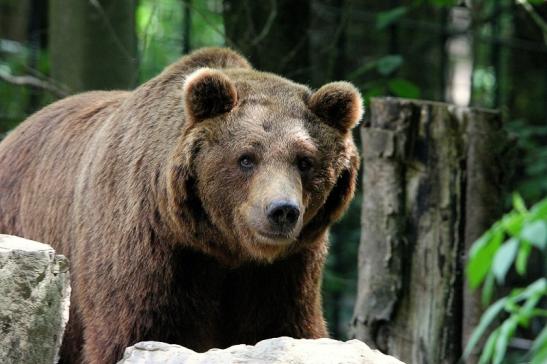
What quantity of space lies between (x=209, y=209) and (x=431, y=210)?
5.32ft

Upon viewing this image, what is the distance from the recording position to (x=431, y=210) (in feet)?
19.0

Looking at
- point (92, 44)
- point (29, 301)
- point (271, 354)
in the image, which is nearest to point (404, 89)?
point (92, 44)

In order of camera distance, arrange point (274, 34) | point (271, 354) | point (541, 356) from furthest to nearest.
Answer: point (274, 34) < point (271, 354) < point (541, 356)

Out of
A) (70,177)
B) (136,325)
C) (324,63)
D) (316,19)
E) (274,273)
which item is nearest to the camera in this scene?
(136,325)

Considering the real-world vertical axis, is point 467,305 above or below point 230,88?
below

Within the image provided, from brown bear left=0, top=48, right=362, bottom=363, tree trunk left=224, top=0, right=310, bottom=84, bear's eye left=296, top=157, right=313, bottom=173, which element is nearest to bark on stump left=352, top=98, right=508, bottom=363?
brown bear left=0, top=48, right=362, bottom=363

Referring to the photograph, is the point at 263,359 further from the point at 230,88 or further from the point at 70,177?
the point at 70,177

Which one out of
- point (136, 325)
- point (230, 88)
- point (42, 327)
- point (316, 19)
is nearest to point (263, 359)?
→ point (42, 327)

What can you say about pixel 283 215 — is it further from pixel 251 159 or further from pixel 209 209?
pixel 209 209

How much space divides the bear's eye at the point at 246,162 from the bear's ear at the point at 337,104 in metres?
0.46

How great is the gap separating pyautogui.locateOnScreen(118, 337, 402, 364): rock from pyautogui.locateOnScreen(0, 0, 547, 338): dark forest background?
290 centimetres

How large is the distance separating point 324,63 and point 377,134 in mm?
3019

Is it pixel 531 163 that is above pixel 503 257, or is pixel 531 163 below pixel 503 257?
below

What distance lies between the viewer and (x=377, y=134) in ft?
19.2
